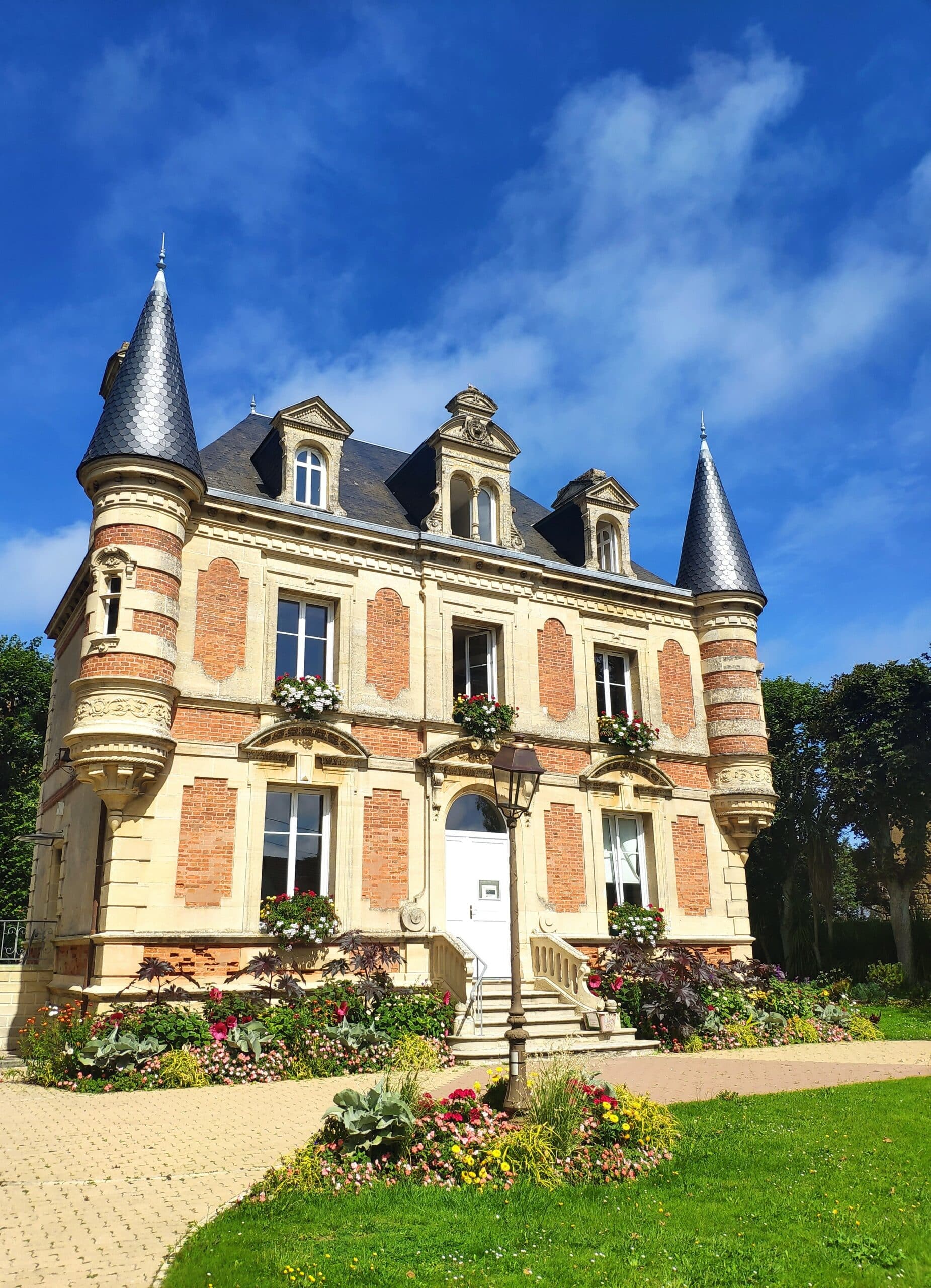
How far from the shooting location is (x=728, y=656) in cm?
1883

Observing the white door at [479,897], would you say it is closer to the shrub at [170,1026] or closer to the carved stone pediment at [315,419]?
the shrub at [170,1026]

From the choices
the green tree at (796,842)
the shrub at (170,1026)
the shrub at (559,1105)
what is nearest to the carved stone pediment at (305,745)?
the shrub at (170,1026)

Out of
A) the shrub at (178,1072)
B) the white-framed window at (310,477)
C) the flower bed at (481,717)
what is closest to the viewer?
the shrub at (178,1072)

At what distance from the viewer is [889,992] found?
76.3 ft

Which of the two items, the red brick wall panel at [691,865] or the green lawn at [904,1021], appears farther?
the red brick wall panel at [691,865]

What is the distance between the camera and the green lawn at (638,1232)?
5.01 meters

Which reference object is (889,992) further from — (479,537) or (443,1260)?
(443,1260)

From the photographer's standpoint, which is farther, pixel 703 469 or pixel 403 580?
pixel 703 469

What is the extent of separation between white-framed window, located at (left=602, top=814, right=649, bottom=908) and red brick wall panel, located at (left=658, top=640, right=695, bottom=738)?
2.01 meters

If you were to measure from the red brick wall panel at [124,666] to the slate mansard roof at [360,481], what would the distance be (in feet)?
9.94

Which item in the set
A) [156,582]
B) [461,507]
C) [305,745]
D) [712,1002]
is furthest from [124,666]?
[712,1002]

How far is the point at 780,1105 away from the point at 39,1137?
6660 millimetres

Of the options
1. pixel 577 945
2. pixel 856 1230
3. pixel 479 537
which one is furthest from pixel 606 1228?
pixel 479 537

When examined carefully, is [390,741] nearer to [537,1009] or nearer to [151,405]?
[537,1009]
